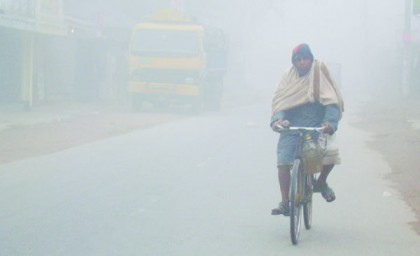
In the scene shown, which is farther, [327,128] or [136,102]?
[136,102]

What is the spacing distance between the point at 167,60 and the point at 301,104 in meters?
22.8

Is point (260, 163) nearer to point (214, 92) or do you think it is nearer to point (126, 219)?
point (126, 219)

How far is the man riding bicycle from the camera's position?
818cm

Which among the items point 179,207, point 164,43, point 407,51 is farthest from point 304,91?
point 407,51

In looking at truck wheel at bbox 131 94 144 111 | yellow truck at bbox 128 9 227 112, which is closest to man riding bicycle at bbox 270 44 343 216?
yellow truck at bbox 128 9 227 112

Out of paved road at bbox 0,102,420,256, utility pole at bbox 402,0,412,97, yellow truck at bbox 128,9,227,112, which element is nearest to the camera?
paved road at bbox 0,102,420,256

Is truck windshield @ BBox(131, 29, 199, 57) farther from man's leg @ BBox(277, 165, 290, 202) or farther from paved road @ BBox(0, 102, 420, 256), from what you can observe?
man's leg @ BBox(277, 165, 290, 202)

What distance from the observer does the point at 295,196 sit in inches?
307

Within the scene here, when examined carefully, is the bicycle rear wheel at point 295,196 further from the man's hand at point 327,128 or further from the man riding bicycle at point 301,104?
the man's hand at point 327,128

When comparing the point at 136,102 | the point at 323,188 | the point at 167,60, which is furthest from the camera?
the point at 136,102

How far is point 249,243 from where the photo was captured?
8047 mm

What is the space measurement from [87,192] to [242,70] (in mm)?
54741

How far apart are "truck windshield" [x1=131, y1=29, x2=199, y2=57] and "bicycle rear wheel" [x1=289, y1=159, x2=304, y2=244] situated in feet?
75.4

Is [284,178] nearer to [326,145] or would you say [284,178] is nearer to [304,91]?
[326,145]
